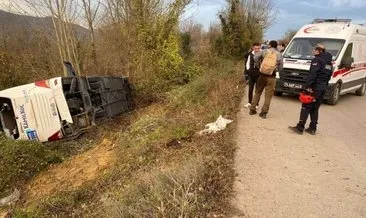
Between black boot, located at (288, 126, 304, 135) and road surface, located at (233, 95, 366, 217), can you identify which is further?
black boot, located at (288, 126, 304, 135)

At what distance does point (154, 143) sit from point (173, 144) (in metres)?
0.67

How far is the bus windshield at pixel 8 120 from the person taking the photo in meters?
11.2

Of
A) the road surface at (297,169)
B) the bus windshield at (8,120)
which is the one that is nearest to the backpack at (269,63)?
the road surface at (297,169)

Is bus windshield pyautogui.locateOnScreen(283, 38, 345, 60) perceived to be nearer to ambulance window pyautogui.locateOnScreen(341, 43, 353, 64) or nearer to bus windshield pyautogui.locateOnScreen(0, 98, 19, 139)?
ambulance window pyautogui.locateOnScreen(341, 43, 353, 64)

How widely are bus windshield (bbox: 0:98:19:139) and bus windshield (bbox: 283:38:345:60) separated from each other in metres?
9.16

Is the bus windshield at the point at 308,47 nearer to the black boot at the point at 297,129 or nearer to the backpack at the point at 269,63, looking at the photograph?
the backpack at the point at 269,63

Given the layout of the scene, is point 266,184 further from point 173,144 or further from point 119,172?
point 119,172

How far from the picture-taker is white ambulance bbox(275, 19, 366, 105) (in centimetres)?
1223

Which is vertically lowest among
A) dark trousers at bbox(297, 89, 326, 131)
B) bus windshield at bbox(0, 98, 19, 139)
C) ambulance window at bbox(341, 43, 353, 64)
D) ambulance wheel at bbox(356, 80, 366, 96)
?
ambulance wheel at bbox(356, 80, 366, 96)

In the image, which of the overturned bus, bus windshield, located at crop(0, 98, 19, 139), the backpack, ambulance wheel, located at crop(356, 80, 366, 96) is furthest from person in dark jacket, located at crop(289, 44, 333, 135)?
bus windshield, located at crop(0, 98, 19, 139)

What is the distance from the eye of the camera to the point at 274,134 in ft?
28.5

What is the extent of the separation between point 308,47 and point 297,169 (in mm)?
7218

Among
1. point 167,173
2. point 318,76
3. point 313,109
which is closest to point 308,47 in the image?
point 313,109

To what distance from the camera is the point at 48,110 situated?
1119 cm
